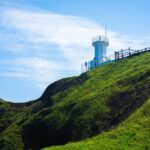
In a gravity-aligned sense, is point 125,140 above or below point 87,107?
below

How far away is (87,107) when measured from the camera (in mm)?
57406

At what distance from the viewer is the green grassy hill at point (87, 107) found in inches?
2072

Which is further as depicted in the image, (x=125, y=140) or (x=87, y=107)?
(x=87, y=107)

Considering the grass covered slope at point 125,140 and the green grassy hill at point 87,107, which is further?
the green grassy hill at point 87,107

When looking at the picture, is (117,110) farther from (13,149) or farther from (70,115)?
(13,149)

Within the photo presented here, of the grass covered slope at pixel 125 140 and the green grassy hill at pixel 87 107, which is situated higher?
the green grassy hill at pixel 87 107

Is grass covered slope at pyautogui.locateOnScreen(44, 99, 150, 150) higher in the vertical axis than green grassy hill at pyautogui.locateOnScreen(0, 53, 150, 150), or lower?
lower

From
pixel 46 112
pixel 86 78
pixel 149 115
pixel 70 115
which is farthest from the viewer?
pixel 86 78

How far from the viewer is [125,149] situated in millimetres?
35781

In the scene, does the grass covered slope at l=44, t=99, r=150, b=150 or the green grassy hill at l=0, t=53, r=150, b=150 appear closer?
the grass covered slope at l=44, t=99, r=150, b=150

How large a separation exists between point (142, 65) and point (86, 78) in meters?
11.7

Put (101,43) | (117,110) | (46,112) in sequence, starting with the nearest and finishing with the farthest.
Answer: (117,110), (46,112), (101,43)

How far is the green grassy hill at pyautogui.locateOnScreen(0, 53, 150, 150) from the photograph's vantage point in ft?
173

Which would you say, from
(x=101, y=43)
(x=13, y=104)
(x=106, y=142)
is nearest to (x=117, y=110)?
(x=106, y=142)
